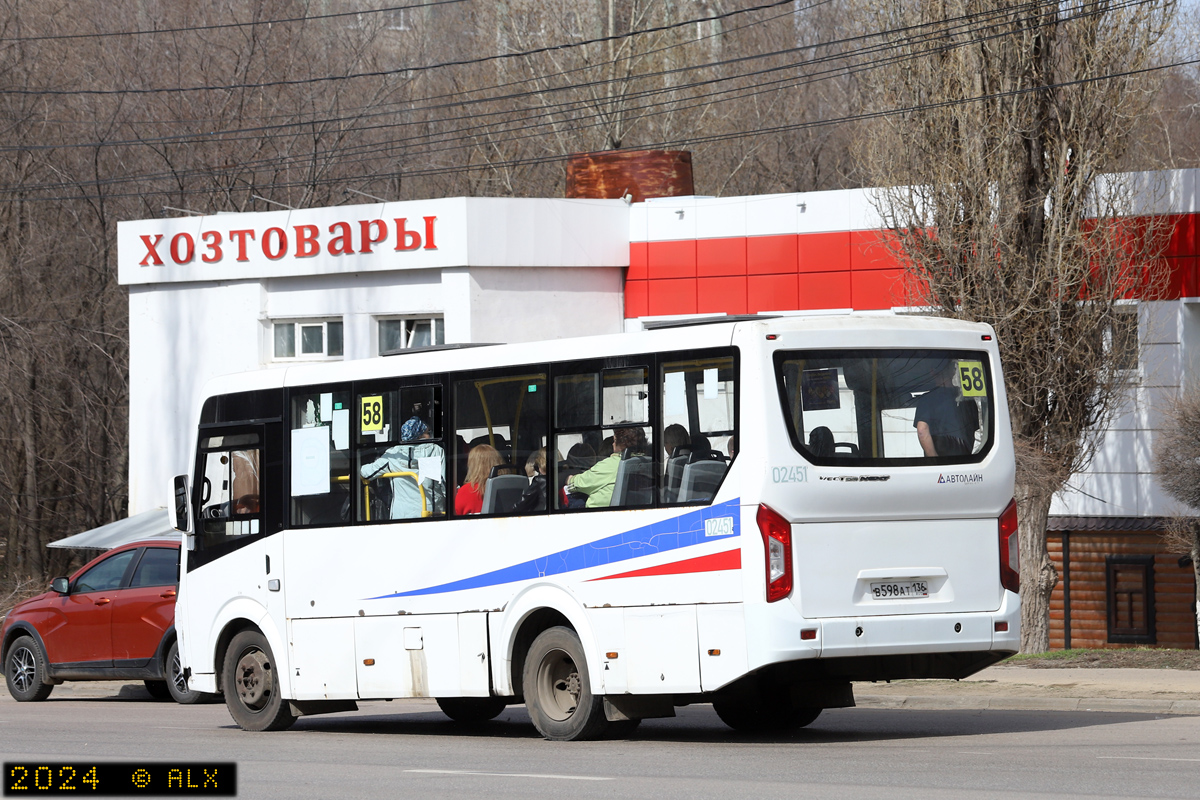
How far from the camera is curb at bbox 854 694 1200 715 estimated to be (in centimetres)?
1499

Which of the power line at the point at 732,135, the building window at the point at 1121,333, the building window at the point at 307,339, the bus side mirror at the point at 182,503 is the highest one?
the power line at the point at 732,135

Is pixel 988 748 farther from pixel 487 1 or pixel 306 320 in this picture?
pixel 487 1

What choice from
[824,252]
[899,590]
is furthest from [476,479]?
[824,252]

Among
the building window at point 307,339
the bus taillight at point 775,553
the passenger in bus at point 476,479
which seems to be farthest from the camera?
the building window at point 307,339

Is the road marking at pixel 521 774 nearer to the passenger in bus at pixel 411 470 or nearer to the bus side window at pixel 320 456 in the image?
the passenger in bus at pixel 411 470

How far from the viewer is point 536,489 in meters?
12.8

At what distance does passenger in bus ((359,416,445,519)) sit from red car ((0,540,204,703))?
568cm

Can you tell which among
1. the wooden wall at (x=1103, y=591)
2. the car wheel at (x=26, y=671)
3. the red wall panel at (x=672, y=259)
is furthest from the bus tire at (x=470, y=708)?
the red wall panel at (x=672, y=259)

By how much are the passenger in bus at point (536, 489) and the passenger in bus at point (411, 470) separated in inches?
32.2

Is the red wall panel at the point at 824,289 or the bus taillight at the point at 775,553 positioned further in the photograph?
the red wall panel at the point at 824,289

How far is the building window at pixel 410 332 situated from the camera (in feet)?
88.0

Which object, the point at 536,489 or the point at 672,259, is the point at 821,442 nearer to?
the point at 536,489

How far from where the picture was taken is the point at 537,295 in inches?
1051

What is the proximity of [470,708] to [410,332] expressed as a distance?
12.7 meters
